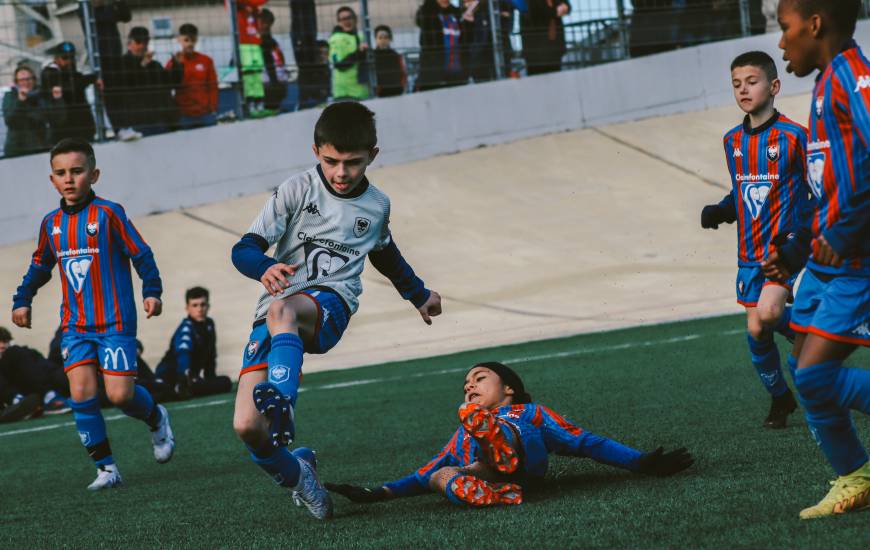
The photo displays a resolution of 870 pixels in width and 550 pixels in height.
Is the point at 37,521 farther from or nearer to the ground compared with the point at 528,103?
nearer to the ground

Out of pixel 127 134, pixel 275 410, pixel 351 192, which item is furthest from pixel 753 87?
pixel 127 134

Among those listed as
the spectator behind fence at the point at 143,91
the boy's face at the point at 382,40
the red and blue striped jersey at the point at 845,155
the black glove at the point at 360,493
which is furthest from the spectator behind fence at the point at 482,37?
the red and blue striped jersey at the point at 845,155

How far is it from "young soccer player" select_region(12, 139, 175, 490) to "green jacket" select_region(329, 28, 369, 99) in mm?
9577

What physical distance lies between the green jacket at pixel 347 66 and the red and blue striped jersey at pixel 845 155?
12.9 meters

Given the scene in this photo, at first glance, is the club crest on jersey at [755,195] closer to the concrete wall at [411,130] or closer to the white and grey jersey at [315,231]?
the white and grey jersey at [315,231]

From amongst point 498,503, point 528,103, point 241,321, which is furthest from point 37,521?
point 528,103

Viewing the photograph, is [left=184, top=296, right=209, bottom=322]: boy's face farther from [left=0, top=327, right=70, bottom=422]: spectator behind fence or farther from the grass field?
[left=0, top=327, right=70, bottom=422]: spectator behind fence

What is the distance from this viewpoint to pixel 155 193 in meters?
16.0

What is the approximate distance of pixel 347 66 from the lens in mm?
16531

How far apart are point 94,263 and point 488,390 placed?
9.37ft

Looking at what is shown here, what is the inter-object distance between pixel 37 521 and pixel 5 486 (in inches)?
65.1

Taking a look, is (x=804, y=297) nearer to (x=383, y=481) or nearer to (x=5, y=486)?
(x=383, y=481)

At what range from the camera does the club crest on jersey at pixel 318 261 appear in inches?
195

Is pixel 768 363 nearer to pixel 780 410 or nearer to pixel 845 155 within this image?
pixel 780 410
